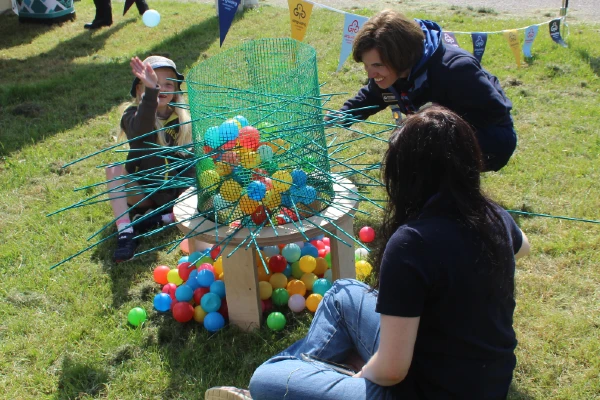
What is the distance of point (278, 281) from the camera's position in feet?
10.2

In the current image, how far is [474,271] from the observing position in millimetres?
1601

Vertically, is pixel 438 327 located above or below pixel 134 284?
above

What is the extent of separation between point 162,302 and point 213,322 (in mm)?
334

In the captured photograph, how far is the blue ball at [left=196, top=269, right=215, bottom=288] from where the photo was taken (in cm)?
307

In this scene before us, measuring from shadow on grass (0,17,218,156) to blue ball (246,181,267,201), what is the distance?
2941 mm

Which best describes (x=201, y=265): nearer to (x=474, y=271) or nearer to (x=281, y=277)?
(x=281, y=277)

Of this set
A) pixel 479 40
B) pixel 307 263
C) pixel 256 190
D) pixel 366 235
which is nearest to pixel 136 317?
pixel 307 263

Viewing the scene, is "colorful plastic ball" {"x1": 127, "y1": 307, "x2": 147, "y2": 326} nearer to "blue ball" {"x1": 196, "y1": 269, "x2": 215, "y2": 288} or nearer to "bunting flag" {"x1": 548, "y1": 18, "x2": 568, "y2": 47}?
"blue ball" {"x1": 196, "y1": 269, "x2": 215, "y2": 288}

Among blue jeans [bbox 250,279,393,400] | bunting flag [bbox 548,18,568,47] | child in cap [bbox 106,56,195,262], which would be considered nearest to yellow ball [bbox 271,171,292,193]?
blue jeans [bbox 250,279,393,400]

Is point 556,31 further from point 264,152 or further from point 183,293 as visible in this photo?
point 183,293

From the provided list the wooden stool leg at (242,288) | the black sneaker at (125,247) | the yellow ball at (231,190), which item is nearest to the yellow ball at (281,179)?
the yellow ball at (231,190)

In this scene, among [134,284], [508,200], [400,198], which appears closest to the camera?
[400,198]

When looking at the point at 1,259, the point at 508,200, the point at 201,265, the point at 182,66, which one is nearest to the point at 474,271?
the point at 201,265

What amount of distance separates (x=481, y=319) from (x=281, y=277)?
1601mm
